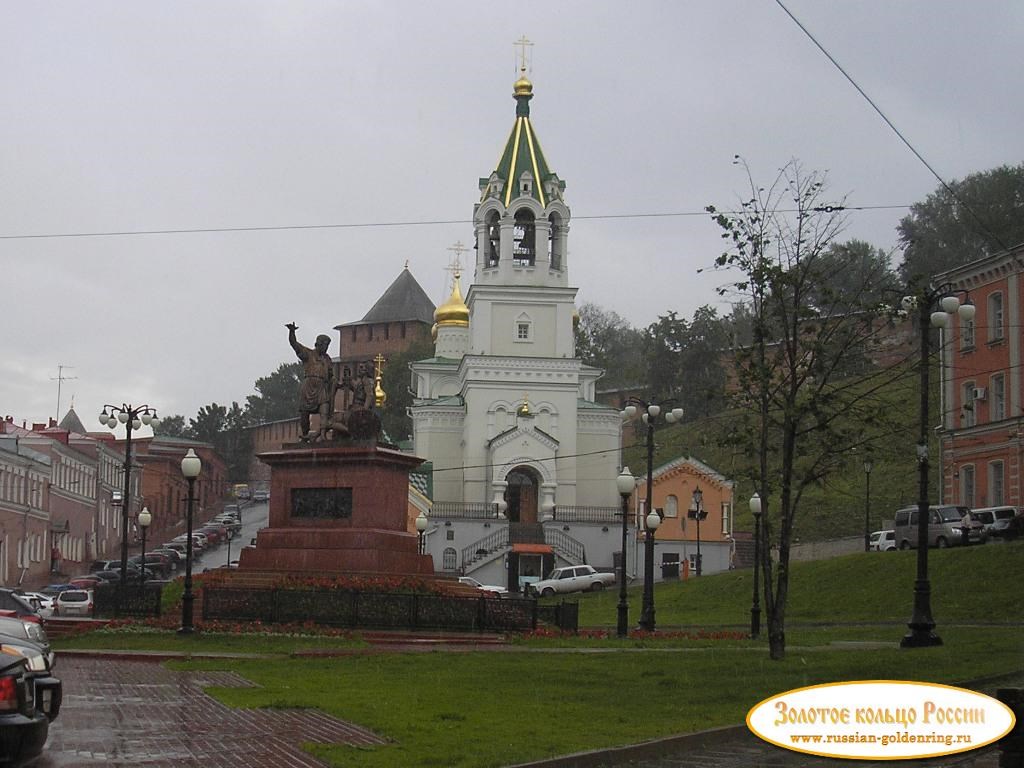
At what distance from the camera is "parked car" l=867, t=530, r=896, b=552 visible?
54531 millimetres

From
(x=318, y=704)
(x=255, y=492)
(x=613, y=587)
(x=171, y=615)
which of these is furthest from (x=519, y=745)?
(x=255, y=492)

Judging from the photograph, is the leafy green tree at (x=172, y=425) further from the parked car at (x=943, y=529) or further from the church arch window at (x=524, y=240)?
the parked car at (x=943, y=529)

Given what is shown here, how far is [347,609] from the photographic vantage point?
2794 centimetres

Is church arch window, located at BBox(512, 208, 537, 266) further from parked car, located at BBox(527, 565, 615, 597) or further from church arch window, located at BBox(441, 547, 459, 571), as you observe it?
parked car, located at BBox(527, 565, 615, 597)

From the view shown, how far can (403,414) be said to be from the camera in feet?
373

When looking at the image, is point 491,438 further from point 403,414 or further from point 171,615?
point 171,615

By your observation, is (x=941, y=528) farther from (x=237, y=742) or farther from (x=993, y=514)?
(x=237, y=742)

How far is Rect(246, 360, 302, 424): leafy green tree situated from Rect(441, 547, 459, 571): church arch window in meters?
100

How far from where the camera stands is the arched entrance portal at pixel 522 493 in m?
77.1

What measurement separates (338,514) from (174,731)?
18.0 m

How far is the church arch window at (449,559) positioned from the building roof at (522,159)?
1853 cm

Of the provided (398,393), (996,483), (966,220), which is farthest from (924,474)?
(398,393)

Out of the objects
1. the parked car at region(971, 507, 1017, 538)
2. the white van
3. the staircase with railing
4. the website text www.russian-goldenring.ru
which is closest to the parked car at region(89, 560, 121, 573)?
the staircase with railing

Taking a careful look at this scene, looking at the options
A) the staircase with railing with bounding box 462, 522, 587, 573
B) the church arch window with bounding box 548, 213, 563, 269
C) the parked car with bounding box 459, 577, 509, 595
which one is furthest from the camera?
the church arch window with bounding box 548, 213, 563, 269
